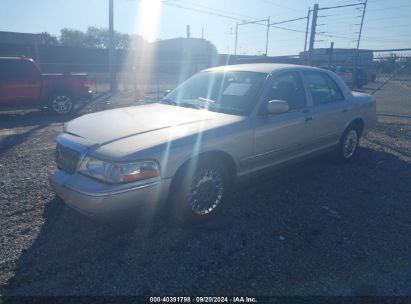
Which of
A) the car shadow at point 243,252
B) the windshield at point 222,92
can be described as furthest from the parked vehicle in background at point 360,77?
the windshield at point 222,92

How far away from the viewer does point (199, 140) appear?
329cm

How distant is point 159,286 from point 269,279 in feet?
3.06

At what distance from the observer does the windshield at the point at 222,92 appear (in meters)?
3.96

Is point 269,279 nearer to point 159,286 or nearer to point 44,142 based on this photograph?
point 159,286

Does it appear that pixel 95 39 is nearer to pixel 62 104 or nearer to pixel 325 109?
pixel 62 104

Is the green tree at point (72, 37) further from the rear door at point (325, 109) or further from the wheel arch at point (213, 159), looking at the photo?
the wheel arch at point (213, 159)

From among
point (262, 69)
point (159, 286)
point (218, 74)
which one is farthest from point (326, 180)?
point (159, 286)

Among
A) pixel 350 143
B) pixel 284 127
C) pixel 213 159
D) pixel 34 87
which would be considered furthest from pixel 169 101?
pixel 34 87

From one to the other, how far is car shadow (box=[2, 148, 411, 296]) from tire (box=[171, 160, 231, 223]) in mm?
176

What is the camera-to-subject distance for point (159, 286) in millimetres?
2635

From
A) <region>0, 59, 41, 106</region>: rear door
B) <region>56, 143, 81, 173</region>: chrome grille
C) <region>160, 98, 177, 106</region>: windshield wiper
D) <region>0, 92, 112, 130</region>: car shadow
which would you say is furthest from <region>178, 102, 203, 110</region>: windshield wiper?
<region>0, 59, 41, 106</region>: rear door

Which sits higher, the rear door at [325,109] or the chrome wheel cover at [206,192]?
the rear door at [325,109]

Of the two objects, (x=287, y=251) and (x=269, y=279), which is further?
(x=287, y=251)

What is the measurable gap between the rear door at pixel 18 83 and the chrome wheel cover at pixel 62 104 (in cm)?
59
